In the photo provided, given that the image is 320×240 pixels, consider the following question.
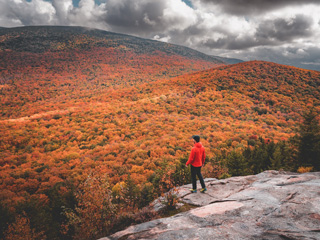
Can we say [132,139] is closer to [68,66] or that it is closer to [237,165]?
[237,165]

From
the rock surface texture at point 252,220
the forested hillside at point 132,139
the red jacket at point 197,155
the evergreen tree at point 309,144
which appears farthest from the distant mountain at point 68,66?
the evergreen tree at point 309,144

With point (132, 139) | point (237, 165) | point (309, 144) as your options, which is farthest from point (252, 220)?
point (132, 139)

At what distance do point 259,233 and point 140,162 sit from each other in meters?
12.7

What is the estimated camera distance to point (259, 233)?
2762 millimetres

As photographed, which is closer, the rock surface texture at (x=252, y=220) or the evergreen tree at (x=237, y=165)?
the rock surface texture at (x=252, y=220)

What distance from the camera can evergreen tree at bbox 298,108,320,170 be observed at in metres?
8.78

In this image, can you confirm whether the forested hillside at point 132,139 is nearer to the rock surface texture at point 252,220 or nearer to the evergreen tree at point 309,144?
the evergreen tree at point 309,144

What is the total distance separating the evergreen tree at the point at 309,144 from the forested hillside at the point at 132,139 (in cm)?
53

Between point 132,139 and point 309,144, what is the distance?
1747 centimetres

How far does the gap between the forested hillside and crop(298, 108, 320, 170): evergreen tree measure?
21.0 inches

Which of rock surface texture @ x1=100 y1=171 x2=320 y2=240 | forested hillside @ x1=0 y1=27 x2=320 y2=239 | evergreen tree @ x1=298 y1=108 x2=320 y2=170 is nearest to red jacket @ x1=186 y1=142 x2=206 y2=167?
forested hillside @ x1=0 y1=27 x2=320 y2=239

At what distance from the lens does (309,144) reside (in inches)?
364

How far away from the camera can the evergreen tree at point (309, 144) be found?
8.78m

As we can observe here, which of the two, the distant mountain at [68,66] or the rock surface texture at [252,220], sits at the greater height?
the distant mountain at [68,66]
